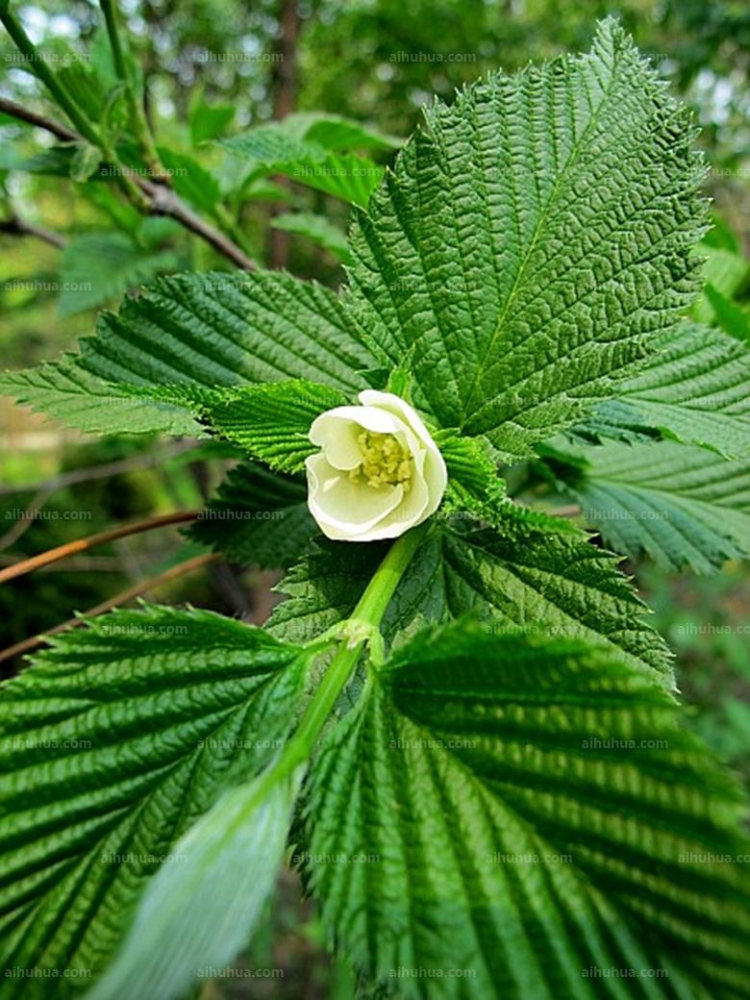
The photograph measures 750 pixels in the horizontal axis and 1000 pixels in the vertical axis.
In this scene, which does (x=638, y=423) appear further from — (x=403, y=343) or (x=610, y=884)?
(x=610, y=884)

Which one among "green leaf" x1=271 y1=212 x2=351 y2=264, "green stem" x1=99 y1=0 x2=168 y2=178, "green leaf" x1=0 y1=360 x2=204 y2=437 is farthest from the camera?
"green leaf" x1=271 y1=212 x2=351 y2=264

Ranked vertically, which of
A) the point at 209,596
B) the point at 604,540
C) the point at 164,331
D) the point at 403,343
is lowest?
the point at 604,540

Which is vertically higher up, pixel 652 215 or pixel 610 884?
pixel 652 215

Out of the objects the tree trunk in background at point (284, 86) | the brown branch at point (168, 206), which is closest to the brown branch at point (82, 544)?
the brown branch at point (168, 206)

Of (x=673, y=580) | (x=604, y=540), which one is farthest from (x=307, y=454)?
(x=673, y=580)

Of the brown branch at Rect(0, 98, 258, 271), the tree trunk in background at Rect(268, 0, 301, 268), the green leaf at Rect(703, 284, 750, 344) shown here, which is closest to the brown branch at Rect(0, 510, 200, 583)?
the brown branch at Rect(0, 98, 258, 271)

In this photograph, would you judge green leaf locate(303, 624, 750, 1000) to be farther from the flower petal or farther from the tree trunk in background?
the tree trunk in background
